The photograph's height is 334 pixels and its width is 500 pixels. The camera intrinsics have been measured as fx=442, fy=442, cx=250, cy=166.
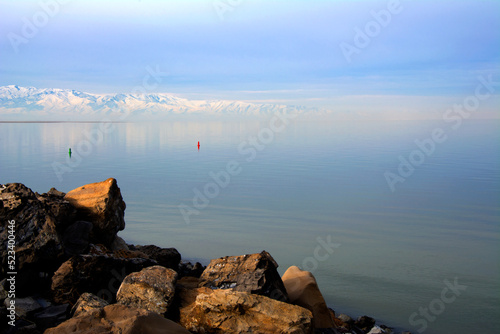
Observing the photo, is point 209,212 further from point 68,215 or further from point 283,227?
point 68,215

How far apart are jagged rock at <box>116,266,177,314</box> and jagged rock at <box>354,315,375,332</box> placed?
415cm

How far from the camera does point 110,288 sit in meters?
→ 7.89

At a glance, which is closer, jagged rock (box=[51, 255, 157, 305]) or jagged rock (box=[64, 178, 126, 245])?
jagged rock (box=[51, 255, 157, 305])

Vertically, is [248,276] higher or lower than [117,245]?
higher

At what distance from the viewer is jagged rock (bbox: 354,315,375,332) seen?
29.5 ft

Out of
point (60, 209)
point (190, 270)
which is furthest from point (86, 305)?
point (190, 270)

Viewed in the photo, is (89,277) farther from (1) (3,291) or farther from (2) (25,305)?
(1) (3,291)

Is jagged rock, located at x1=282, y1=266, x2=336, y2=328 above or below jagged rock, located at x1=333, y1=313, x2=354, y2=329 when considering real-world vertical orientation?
above

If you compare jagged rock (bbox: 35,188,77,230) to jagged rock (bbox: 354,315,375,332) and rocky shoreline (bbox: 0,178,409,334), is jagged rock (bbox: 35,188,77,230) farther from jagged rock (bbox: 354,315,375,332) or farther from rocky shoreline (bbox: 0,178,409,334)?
jagged rock (bbox: 354,315,375,332)

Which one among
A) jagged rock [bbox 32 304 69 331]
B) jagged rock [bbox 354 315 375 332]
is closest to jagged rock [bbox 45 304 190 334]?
jagged rock [bbox 32 304 69 331]

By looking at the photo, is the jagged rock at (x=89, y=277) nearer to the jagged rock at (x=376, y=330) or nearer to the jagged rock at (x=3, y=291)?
the jagged rock at (x=3, y=291)

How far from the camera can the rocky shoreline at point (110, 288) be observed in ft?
20.7

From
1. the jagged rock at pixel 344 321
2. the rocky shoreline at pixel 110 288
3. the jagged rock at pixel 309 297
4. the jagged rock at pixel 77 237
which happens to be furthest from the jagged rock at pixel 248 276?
the jagged rock at pixel 77 237

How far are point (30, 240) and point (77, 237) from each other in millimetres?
1335
